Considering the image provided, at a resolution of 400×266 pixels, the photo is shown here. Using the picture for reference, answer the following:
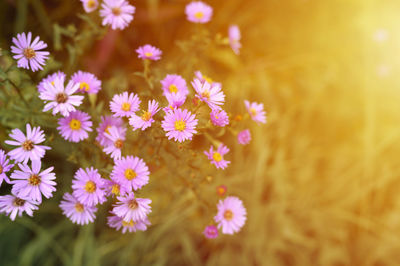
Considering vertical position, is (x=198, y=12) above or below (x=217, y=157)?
above

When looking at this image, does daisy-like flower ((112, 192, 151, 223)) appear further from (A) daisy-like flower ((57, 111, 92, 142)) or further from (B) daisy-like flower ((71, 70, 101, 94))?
(B) daisy-like flower ((71, 70, 101, 94))

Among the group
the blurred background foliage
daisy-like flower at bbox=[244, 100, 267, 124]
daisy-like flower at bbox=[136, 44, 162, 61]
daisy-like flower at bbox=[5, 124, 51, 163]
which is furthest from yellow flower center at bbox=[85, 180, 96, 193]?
the blurred background foliage

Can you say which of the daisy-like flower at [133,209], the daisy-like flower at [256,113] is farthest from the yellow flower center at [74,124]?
the daisy-like flower at [256,113]

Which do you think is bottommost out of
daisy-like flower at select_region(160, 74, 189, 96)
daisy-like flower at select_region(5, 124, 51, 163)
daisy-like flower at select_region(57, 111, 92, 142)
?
daisy-like flower at select_region(5, 124, 51, 163)

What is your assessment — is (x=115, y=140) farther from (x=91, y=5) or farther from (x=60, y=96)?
(x=91, y=5)

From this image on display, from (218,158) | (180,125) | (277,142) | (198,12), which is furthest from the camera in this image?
(277,142)

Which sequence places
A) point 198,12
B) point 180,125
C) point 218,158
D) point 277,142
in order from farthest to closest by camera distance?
1. point 277,142
2. point 198,12
3. point 218,158
4. point 180,125

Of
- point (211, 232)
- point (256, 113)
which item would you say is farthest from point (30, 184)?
point (256, 113)

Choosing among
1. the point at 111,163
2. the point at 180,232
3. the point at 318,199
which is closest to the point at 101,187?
the point at 111,163
